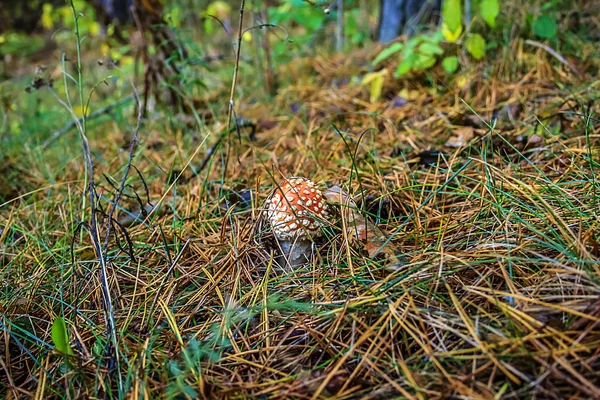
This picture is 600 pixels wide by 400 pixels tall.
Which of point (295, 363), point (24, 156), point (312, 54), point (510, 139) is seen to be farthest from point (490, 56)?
point (24, 156)

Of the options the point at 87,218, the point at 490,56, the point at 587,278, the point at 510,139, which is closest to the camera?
the point at 587,278

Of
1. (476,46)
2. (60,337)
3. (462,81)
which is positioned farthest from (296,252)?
(476,46)

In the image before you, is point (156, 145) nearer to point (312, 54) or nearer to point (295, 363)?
point (312, 54)

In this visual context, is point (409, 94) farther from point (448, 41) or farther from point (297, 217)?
point (297, 217)

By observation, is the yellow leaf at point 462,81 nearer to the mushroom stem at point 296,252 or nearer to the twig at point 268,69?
the twig at point 268,69


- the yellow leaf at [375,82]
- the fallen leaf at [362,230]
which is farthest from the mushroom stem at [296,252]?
the yellow leaf at [375,82]

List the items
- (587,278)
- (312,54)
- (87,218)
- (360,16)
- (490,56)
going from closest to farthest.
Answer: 1. (587,278)
2. (87,218)
3. (490,56)
4. (312,54)
5. (360,16)

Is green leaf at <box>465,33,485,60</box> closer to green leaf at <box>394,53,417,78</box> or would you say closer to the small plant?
the small plant
